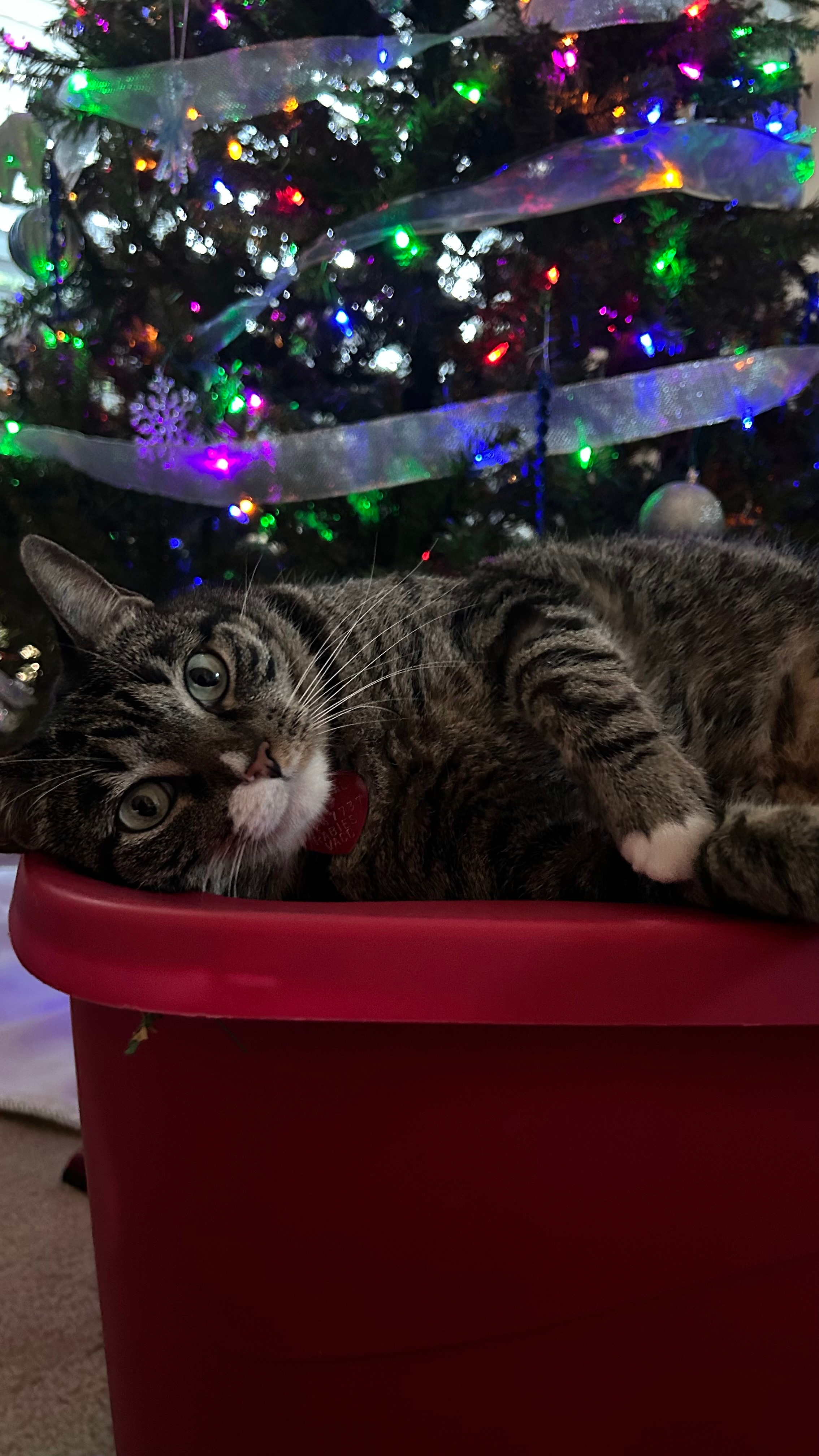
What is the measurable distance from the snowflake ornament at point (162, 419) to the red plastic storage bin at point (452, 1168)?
1426 mm

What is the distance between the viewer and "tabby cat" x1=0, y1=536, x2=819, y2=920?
2.49 feet

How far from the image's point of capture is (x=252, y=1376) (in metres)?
0.63

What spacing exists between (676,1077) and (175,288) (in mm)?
1965

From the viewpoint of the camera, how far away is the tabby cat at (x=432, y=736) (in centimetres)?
76

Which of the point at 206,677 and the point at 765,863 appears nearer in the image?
the point at 765,863

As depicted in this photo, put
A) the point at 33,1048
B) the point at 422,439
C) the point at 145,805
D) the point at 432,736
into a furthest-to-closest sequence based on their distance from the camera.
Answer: the point at 422,439, the point at 33,1048, the point at 432,736, the point at 145,805

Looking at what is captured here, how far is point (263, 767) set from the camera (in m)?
0.80

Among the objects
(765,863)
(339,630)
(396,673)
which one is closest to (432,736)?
(396,673)

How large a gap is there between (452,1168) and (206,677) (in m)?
0.50

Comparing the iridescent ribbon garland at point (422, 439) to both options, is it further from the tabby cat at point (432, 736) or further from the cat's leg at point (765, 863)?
the cat's leg at point (765, 863)

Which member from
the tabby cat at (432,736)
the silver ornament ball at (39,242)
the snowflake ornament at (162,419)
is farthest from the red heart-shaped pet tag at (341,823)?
the silver ornament ball at (39,242)

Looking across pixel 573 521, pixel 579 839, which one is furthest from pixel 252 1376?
pixel 573 521

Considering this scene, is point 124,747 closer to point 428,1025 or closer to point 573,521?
point 428,1025

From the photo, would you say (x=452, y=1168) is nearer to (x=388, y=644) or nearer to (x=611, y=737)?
(x=611, y=737)
